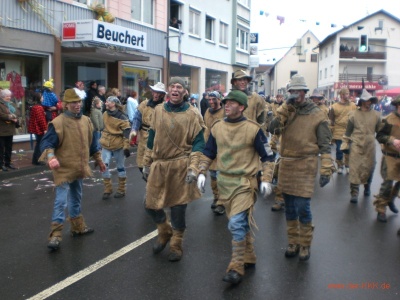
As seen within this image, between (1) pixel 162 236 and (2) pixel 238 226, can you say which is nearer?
(2) pixel 238 226

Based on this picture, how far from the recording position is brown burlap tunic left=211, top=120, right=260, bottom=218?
15.5 ft

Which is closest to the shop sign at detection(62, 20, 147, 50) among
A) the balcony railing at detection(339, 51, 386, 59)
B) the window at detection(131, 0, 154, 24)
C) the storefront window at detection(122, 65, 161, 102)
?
the storefront window at detection(122, 65, 161, 102)

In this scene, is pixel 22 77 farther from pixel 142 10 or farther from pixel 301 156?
pixel 301 156

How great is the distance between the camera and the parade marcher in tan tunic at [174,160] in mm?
5324

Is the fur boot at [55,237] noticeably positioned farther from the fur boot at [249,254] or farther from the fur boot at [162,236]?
the fur boot at [249,254]

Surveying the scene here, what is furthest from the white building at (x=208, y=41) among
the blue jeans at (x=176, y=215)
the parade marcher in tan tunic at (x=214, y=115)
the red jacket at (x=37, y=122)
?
the blue jeans at (x=176, y=215)

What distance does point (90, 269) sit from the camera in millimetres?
4980

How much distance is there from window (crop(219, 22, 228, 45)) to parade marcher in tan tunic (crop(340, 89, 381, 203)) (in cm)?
2240

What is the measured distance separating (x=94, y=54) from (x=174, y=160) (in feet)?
38.5

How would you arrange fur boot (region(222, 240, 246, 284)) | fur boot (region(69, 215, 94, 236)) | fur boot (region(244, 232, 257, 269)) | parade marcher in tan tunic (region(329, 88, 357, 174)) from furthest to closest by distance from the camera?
parade marcher in tan tunic (region(329, 88, 357, 174)) < fur boot (region(69, 215, 94, 236)) < fur boot (region(244, 232, 257, 269)) < fur boot (region(222, 240, 246, 284))

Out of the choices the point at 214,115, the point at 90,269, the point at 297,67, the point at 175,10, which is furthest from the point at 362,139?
the point at 297,67

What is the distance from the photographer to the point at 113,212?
7496 millimetres

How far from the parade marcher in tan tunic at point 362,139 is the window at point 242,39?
25.4 meters

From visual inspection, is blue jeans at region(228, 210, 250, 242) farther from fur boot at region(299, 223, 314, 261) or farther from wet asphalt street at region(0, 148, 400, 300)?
fur boot at region(299, 223, 314, 261)
